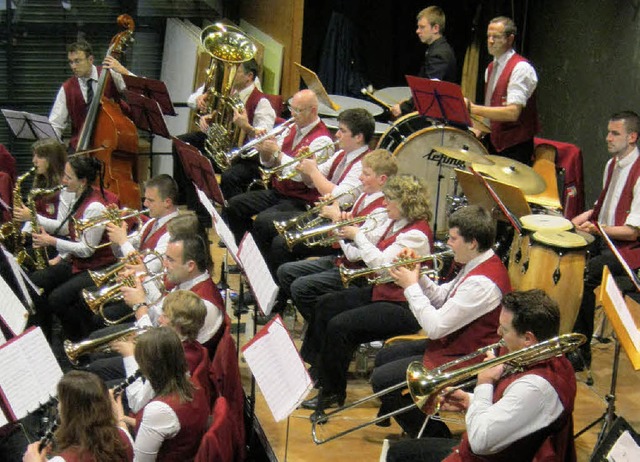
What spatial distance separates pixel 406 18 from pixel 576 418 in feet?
19.4

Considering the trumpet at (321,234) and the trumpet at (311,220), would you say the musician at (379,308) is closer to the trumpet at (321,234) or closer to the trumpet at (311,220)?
the trumpet at (321,234)

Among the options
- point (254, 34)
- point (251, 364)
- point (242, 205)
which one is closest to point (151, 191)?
point (242, 205)

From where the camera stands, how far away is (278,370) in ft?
13.6

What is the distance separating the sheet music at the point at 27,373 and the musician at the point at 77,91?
397cm

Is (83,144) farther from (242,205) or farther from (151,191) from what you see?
(151,191)

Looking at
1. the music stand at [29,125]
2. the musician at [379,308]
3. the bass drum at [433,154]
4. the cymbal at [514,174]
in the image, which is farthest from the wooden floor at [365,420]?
the music stand at [29,125]

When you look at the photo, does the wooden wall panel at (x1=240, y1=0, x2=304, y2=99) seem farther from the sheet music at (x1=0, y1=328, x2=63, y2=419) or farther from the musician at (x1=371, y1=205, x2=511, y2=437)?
the sheet music at (x1=0, y1=328, x2=63, y2=419)

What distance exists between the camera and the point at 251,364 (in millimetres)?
4219

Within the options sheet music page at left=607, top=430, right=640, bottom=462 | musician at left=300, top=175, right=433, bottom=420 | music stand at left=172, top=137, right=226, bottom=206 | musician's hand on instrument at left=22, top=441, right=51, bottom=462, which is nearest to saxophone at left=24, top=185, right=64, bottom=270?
music stand at left=172, top=137, right=226, bottom=206

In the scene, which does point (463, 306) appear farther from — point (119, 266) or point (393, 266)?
point (119, 266)

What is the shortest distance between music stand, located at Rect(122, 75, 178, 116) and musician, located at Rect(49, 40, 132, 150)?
1.51ft

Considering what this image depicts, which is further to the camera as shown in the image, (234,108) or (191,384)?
(234,108)

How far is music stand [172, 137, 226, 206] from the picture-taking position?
5.81 metres

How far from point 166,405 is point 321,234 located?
7.43ft
